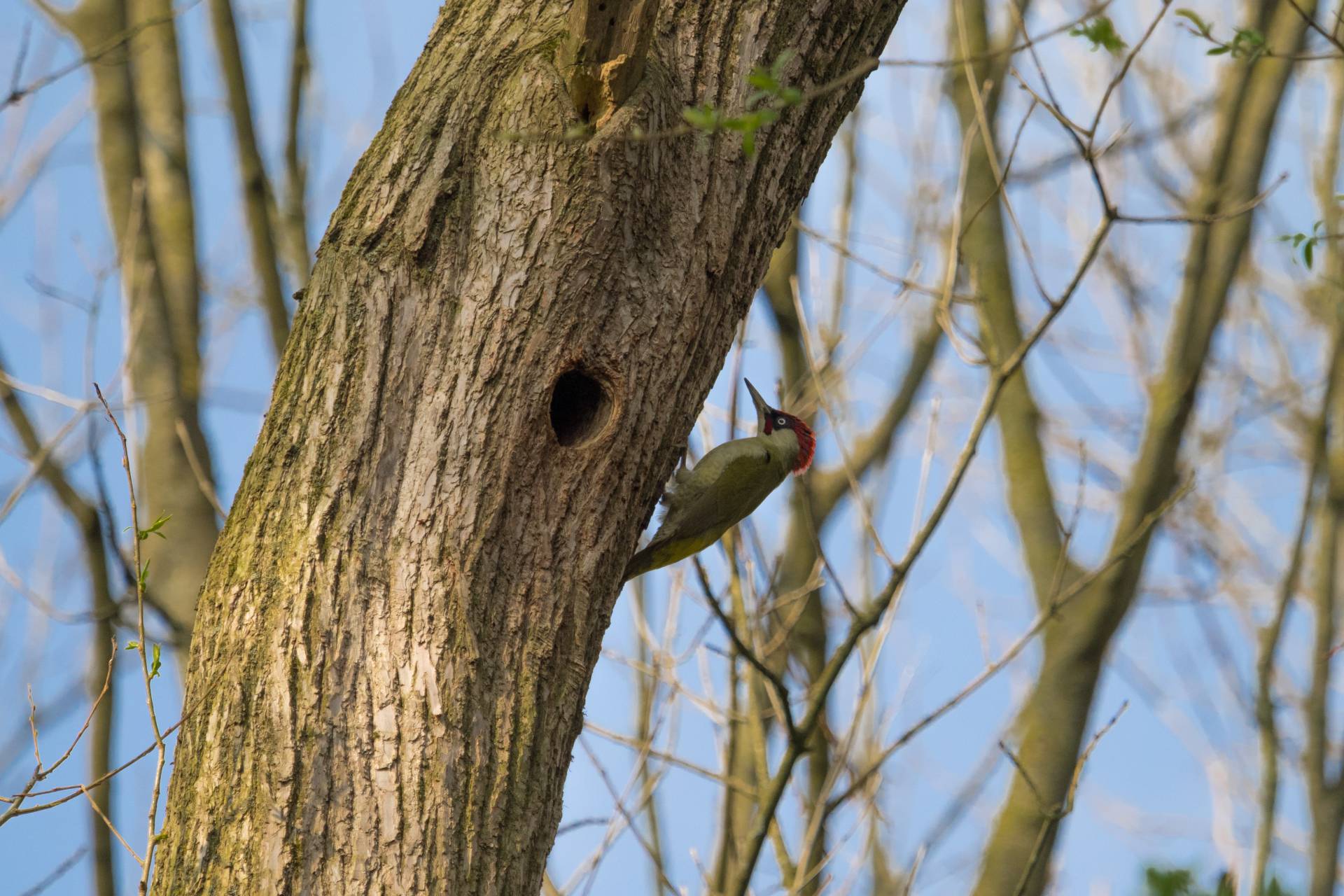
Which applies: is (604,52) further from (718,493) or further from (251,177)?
(251,177)

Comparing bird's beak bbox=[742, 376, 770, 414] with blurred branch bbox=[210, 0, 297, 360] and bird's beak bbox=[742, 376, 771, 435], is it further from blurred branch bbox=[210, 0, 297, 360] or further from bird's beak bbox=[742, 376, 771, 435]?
blurred branch bbox=[210, 0, 297, 360]

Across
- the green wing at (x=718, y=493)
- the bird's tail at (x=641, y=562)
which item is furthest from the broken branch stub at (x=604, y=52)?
the green wing at (x=718, y=493)

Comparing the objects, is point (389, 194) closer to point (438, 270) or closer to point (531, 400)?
point (438, 270)

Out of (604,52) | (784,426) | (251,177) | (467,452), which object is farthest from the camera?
(251,177)

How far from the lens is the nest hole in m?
2.76

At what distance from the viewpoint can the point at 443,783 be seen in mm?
2275

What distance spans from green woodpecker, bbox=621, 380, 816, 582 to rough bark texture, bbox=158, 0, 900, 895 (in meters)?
1.39

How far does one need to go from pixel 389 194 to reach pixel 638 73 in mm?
598

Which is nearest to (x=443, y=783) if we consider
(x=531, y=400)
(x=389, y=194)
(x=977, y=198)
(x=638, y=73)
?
(x=531, y=400)

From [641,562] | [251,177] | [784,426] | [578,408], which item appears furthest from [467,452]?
[251,177]

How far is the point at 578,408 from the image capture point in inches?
115

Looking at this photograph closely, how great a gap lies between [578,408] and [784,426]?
8.11 ft

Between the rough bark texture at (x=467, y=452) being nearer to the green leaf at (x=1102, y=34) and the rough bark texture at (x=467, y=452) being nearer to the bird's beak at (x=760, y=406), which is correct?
the green leaf at (x=1102, y=34)

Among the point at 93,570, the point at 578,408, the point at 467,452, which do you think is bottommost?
the point at 467,452
